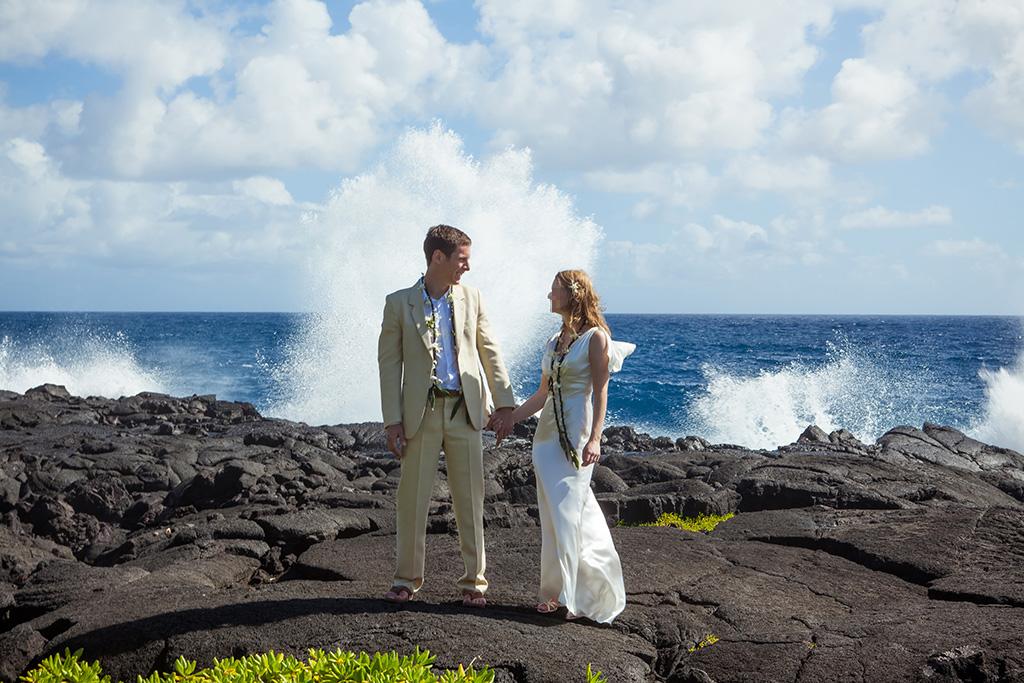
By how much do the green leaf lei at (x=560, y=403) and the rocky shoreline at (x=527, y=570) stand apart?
0.96 m

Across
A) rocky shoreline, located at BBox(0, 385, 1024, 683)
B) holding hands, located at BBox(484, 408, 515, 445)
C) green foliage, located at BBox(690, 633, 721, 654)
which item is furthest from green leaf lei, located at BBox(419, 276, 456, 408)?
green foliage, located at BBox(690, 633, 721, 654)

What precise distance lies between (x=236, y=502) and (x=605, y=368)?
20.8ft

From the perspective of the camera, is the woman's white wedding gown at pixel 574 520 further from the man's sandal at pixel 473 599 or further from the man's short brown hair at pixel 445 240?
the man's short brown hair at pixel 445 240

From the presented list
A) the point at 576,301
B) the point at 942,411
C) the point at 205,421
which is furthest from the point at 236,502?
the point at 942,411

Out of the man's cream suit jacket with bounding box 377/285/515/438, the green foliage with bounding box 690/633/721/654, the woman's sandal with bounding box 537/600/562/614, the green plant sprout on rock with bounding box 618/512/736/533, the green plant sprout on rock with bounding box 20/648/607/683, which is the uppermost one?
the man's cream suit jacket with bounding box 377/285/515/438

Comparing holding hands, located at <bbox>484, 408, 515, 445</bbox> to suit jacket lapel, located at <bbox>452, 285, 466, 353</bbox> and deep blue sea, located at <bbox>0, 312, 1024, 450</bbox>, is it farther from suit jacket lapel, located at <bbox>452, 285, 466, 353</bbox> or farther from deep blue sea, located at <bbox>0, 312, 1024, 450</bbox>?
deep blue sea, located at <bbox>0, 312, 1024, 450</bbox>

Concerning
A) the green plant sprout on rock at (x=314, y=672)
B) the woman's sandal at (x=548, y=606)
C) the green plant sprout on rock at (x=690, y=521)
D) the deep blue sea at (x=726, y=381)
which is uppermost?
the green plant sprout on rock at (x=314, y=672)

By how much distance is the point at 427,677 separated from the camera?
14.3 feet

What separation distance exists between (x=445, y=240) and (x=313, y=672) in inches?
99.2

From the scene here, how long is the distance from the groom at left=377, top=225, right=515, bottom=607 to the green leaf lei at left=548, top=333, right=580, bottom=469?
0.27 metres

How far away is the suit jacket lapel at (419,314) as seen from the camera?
5883 millimetres

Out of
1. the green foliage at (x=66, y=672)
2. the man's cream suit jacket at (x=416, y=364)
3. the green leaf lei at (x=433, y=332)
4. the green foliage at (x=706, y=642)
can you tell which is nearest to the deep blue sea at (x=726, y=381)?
the green foliage at (x=706, y=642)

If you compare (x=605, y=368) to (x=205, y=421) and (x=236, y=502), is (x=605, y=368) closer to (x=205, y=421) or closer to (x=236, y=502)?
(x=236, y=502)

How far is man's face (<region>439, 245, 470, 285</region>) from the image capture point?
19.2 ft
